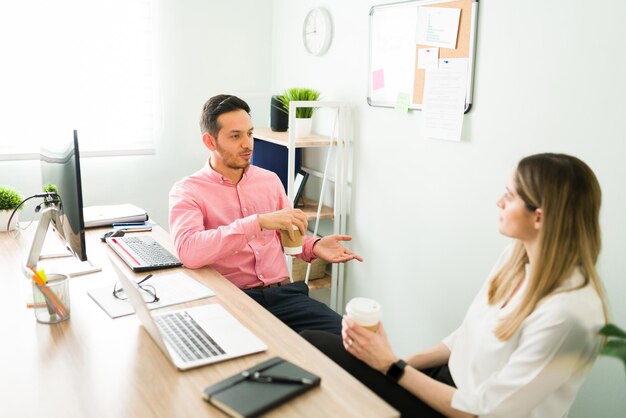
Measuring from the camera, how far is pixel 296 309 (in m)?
2.07

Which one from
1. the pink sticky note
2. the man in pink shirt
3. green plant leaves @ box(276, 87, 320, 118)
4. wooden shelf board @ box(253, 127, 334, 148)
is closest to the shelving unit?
wooden shelf board @ box(253, 127, 334, 148)

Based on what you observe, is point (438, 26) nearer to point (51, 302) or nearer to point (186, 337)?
point (186, 337)

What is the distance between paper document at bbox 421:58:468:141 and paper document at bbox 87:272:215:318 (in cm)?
121

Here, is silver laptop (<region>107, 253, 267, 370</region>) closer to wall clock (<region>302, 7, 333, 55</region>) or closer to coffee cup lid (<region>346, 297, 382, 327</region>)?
coffee cup lid (<region>346, 297, 382, 327</region>)

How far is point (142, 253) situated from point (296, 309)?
602 millimetres

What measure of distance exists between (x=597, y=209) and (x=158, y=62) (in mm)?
2768

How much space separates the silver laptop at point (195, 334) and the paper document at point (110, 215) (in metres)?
1.05

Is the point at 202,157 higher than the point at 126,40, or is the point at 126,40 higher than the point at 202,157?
the point at 126,40

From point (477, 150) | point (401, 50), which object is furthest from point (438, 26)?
point (477, 150)

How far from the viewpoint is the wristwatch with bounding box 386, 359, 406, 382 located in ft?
4.77

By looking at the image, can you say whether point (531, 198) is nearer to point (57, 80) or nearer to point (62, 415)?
point (62, 415)

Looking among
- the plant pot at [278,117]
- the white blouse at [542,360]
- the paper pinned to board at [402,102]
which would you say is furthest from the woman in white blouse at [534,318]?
the plant pot at [278,117]

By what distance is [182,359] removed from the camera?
4.30 ft

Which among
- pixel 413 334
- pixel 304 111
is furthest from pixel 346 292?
pixel 304 111
